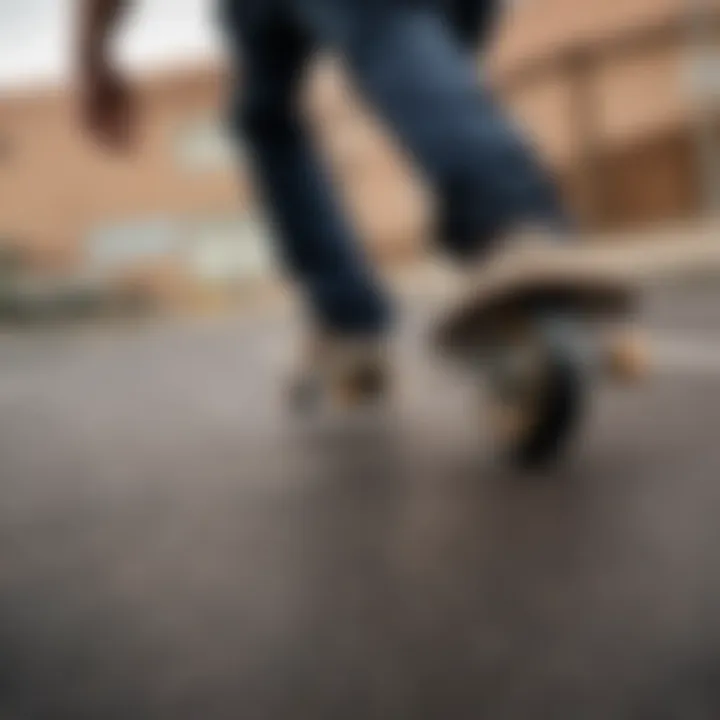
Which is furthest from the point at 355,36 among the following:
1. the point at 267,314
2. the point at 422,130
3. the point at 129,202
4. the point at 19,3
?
the point at 267,314

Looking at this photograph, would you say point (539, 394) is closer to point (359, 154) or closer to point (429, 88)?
point (429, 88)

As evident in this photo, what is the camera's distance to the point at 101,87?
3.02ft

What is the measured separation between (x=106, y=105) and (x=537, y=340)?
477 mm

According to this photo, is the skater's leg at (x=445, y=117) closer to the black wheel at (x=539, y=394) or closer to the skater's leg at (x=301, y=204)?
the black wheel at (x=539, y=394)

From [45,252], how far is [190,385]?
1.47ft

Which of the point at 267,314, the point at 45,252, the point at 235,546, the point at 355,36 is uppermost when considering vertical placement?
the point at 355,36

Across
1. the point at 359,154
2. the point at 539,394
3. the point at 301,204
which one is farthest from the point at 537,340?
the point at 359,154

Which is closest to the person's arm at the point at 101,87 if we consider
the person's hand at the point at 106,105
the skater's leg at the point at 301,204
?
the person's hand at the point at 106,105

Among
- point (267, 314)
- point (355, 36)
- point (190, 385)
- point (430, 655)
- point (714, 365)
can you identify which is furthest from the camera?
point (267, 314)

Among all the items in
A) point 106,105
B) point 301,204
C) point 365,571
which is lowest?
point 365,571

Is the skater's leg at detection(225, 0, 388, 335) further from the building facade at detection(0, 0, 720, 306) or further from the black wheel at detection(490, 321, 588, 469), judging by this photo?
the black wheel at detection(490, 321, 588, 469)

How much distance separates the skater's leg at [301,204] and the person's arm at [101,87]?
0.10 meters

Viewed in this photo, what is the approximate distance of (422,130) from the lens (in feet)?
2.10

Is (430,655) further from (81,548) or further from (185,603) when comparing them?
(81,548)
